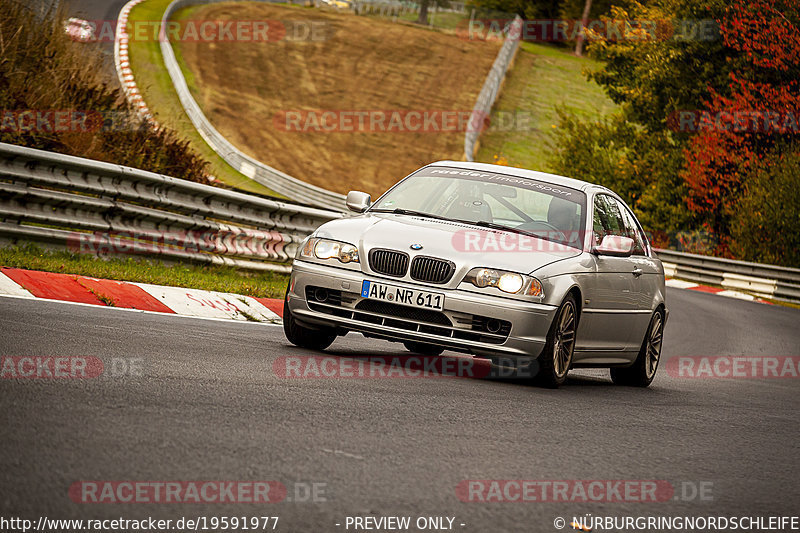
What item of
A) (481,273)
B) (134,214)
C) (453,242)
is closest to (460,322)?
(481,273)

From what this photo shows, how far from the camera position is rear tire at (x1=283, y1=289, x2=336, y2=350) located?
861 centimetres

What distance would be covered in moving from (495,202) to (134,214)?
4.35 m

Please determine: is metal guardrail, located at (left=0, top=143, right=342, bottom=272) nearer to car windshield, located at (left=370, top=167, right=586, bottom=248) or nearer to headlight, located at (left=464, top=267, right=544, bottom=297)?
car windshield, located at (left=370, top=167, right=586, bottom=248)

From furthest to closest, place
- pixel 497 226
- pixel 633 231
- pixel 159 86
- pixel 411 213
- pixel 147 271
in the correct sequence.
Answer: pixel 159 86 < pixel 147 271 < pixel 633 231 < pixel 411 213 < pixel 497 226

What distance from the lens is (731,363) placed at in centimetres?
1405

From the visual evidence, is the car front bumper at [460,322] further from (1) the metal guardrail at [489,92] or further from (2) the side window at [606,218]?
(1) the metal guardrail at [489,92]

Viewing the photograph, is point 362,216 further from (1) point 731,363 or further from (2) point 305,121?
(2) point 305,121

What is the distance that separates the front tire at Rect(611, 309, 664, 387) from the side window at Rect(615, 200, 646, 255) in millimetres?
628

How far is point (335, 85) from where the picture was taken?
54969 millimetres

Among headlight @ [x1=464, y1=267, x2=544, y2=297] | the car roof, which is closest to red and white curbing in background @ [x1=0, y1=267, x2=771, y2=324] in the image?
the car roof

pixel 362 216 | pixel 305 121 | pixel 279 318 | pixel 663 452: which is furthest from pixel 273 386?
pixel 305 121

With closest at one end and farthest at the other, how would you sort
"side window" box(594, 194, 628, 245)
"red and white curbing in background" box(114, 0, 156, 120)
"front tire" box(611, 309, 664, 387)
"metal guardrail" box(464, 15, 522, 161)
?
1. "side window" box(594, 194, 628, 245)
2. "front tire" box(611, 309, 664, 387)
3. "red and white curbing in background" box(114, 0, 156, 120)
4. "metal guardrail" box(464, 15, 522, 161)

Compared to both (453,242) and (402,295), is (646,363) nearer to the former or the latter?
(453,242)

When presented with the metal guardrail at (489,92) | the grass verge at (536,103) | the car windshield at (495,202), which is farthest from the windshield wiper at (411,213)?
the metal guardrail at (489,92)
